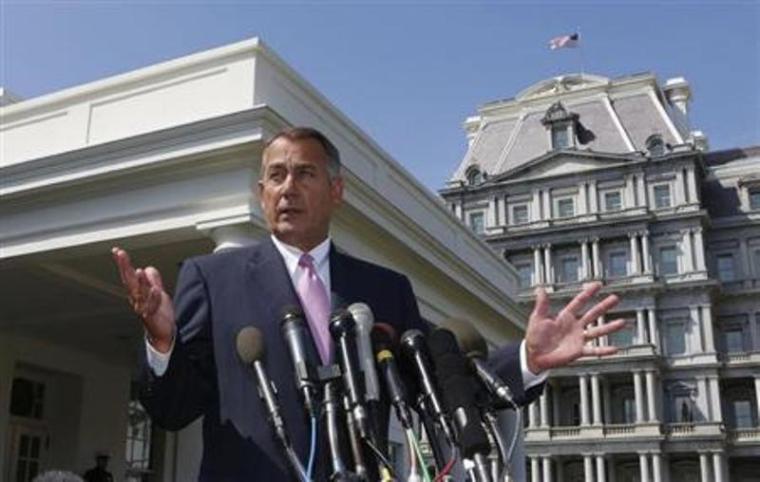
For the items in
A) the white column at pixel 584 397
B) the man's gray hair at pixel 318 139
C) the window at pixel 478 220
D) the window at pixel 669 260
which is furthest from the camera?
the window at pixel 478 220

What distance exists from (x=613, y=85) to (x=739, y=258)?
422 inches

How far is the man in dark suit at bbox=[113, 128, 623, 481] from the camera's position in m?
2.27

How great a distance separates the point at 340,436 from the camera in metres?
2.02

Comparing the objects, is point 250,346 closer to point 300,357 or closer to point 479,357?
point 300,357

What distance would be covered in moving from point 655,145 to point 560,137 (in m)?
4.53

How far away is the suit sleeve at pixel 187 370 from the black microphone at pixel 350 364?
41cm

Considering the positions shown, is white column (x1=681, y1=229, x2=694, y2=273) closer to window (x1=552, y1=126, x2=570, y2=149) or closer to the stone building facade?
the stone building facade

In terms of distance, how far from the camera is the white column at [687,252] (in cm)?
4284

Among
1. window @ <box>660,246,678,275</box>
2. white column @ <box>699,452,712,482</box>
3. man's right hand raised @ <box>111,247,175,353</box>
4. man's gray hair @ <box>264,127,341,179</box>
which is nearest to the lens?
man's right hand raised @ <box>111,247,175,353</box>

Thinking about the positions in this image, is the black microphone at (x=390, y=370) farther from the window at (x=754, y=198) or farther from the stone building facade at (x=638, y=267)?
the window at (x=754, y=198)

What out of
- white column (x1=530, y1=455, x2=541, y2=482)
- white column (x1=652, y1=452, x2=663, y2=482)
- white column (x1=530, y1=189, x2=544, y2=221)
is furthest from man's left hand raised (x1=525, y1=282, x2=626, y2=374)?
white column (x1=530, y1=189, x2=544, y2=221)

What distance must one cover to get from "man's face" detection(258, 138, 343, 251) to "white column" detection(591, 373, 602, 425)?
4130 cm

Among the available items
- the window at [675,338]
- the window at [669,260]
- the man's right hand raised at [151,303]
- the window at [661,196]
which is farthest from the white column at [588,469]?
the man's right hand raised at [151,303]

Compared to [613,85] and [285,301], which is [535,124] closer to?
[613,85]
